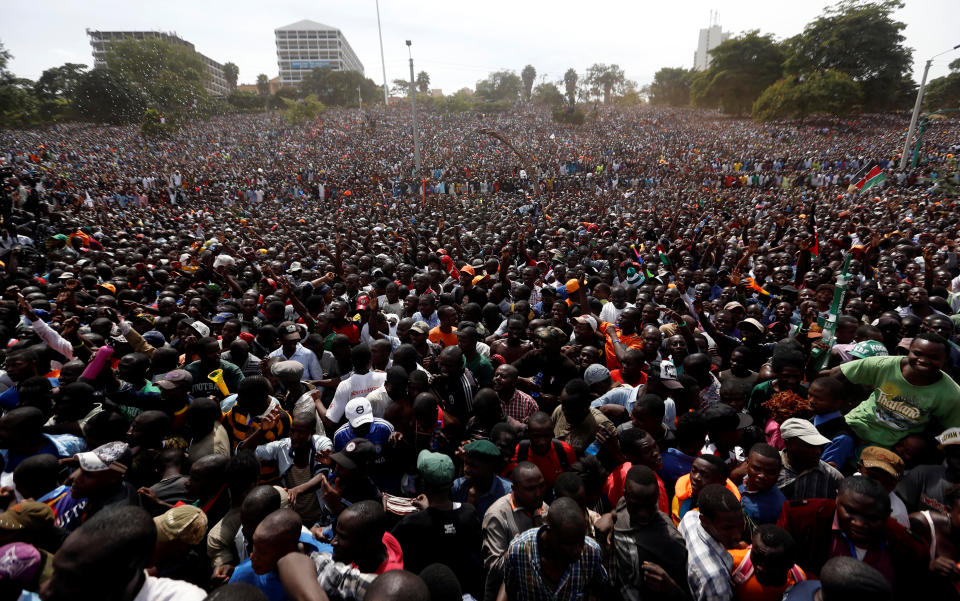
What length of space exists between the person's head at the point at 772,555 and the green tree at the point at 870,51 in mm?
54057

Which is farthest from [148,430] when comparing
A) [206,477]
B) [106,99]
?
[106,99]

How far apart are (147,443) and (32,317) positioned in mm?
2685

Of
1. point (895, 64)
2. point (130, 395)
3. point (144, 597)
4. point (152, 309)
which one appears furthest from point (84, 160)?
point (895, 64)

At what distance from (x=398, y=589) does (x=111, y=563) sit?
0.97 m

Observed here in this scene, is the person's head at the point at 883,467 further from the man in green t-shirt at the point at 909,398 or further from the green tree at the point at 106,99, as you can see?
the green tree at the point at 106,99

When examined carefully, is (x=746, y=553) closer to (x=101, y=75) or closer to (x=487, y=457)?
(x=487, y=457)

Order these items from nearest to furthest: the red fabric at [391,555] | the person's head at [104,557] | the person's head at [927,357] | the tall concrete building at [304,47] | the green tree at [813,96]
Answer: the person's head at [104,557] < the red fabric at [391,555] < the person's head at [927,357] < the green tree at [813,96] < the tall concrete building at [304,47]

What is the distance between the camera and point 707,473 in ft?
7.56

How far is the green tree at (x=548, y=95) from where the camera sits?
64438 millimetres

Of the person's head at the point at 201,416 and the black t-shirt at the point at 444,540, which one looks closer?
the black t-shirt at the point at 444,540

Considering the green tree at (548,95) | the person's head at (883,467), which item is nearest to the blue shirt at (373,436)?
the person's head at (883,467)

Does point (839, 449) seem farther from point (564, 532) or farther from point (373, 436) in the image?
point (373, 436)

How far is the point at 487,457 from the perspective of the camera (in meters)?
2.49

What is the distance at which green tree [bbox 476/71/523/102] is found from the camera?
8231cm
